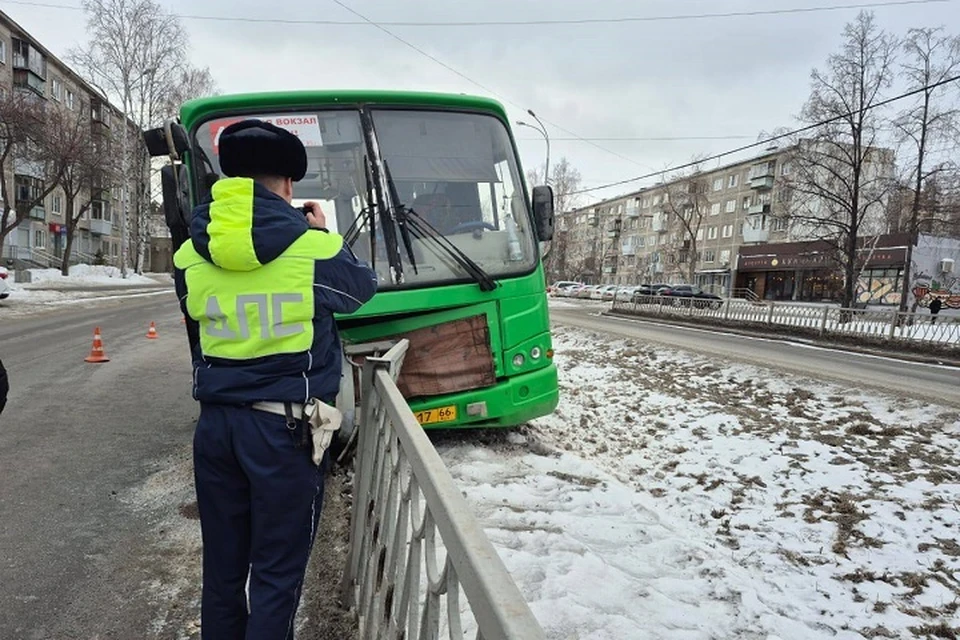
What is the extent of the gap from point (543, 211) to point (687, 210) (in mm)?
66110

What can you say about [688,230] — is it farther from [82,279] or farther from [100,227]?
[100,227]

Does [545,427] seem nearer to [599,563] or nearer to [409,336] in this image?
[409,336]

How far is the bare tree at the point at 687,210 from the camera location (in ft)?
176

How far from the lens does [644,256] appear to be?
276 feet

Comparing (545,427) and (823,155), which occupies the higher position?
(823,155)

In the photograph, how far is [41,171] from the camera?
113ft

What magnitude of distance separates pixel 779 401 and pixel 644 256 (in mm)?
77801

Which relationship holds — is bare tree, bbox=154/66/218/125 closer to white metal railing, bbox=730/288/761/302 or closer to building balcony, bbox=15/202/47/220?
building balcony, bbox=15/202/47/220

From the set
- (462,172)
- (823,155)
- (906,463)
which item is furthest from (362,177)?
(823,155)

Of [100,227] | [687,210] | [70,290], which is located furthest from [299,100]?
[687,210]

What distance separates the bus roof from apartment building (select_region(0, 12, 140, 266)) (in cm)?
3461

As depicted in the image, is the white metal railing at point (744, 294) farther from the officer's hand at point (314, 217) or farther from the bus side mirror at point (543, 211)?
the officer's hand at point (314, 217)

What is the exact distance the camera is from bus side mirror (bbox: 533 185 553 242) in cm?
531

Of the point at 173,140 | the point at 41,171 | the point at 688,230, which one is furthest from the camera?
the point at 688,230
